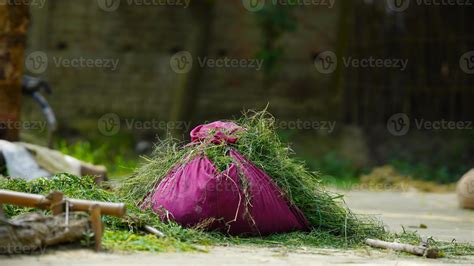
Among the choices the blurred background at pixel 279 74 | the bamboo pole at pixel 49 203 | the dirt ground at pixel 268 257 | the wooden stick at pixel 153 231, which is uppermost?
the blurred background at pixel 279 74

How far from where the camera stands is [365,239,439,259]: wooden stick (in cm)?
564

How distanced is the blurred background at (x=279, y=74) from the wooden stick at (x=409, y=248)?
27.8 ft

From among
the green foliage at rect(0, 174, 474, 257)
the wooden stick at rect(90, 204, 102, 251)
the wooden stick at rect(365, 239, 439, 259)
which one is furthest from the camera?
the wooden stick at rect(365, 239, 439, 259)

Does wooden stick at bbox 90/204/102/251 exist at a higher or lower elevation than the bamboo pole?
lower

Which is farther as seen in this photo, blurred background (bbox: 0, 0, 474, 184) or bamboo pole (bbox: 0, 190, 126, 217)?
blurred background (bbox: 0, 0, 474, 184)

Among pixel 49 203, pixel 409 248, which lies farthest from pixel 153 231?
pixel 409 248

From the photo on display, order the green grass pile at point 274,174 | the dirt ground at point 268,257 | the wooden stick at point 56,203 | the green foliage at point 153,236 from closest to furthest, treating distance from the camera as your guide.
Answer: the dirt ground at point 268,257, the wooden stick at point 56,203, the green foliage at point 153,236, the green grass pile at point 274,174

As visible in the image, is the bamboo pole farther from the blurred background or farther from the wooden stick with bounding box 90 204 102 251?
the blurred background

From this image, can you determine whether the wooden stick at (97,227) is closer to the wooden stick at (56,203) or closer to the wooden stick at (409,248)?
the wooden stick at (56,203)

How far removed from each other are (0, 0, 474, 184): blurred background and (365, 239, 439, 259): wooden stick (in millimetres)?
8487

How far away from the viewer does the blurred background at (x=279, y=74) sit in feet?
49.3

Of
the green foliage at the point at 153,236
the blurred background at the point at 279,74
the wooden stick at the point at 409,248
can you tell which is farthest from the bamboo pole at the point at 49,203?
the blurred background at the point at 279,74

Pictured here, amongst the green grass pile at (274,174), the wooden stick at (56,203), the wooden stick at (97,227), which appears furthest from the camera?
the green grass pile at (274,174)

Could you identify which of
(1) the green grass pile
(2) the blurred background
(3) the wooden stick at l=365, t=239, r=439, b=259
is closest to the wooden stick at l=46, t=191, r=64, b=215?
(1) the green grass pile
